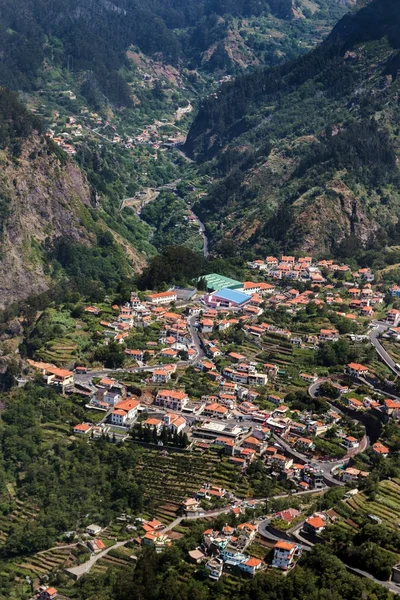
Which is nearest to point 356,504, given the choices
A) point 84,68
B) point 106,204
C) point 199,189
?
point 106,204

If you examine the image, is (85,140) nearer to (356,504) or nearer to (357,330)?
(357,330)

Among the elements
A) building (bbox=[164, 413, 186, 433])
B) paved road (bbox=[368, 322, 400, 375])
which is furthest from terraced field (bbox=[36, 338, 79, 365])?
paved road (bbox=[368, 322, 400, 375])

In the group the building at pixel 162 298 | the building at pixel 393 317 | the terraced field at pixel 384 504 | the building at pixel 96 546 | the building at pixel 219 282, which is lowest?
the building at pixel 96 546

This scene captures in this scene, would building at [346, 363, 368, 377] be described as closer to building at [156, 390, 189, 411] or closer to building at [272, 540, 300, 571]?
building at [156, 390, 189, 411]

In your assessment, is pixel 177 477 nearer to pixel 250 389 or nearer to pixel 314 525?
pixel 314 525

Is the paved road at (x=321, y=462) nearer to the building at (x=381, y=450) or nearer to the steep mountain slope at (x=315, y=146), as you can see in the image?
the building at (x=381, y=450)

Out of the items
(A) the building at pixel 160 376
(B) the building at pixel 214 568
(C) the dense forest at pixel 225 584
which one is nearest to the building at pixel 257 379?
(A) the building at pixel 160 376
